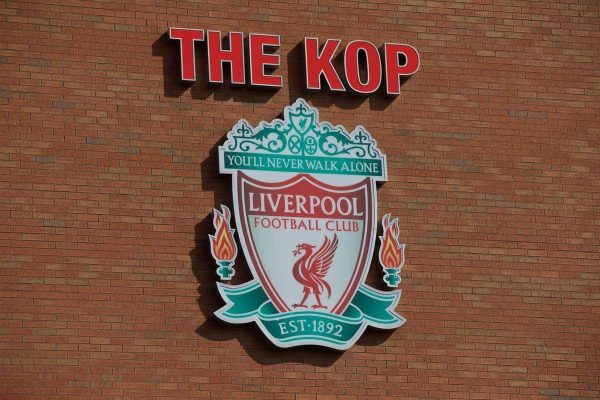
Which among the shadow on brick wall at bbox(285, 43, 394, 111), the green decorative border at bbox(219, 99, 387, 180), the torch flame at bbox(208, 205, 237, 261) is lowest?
the torch flame at bbox(208, 205, 237, 261)

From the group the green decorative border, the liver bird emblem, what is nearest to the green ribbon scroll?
the liver bird emblem

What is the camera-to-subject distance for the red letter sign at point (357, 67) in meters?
20.9

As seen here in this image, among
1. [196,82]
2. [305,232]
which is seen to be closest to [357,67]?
[196,82]

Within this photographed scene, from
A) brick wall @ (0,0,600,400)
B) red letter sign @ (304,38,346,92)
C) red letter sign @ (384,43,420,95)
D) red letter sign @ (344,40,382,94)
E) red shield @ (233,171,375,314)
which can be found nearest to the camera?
brick wall @ (0,0,600,400)

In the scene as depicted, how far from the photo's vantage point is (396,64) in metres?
21.1

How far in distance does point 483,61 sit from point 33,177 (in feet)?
19.5

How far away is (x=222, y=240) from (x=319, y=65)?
260 centimetres

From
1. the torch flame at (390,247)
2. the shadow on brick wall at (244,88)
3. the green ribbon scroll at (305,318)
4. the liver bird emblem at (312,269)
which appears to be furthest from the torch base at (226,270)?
Answer: the shadow on brick wall at (244,88)

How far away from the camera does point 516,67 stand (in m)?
21.7

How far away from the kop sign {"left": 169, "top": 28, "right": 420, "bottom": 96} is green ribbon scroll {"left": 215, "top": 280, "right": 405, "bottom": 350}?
8.31 feet

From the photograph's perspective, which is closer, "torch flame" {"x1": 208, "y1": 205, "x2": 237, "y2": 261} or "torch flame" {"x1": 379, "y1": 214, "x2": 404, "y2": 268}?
"torch flame" {"x1": 208, "y1": 205, "x2": 237, "y2": 261}

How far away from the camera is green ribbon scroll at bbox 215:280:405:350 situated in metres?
19.6

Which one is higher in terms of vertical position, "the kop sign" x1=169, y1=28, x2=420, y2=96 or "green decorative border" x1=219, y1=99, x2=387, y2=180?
"the kop sign" x1=169, y1=28, x2=420, y2=96

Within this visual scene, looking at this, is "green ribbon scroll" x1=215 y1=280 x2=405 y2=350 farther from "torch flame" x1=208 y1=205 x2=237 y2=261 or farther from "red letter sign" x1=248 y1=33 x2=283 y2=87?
"red letter sign" x1=248 y1=33 x2=283 y2=87
